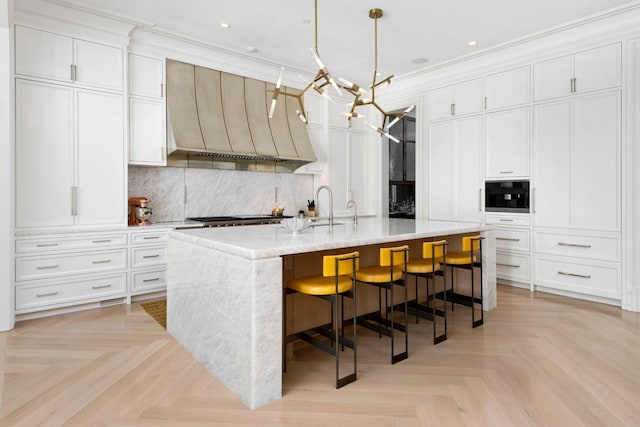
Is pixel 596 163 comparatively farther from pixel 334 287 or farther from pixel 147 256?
pixel 147 256

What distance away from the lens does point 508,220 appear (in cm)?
470

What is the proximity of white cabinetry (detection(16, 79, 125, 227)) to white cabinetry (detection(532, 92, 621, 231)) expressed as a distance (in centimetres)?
455

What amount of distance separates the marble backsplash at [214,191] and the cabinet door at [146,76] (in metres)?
0.87

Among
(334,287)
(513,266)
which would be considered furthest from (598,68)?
(334,287)

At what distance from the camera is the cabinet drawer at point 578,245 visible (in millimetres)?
3887

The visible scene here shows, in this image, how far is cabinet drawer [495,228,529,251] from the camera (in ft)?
14.9

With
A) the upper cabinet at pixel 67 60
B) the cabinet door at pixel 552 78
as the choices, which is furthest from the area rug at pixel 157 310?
the cabinet door at pixel 552 78

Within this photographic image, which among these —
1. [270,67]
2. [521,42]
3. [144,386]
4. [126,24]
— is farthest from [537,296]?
[126,24]

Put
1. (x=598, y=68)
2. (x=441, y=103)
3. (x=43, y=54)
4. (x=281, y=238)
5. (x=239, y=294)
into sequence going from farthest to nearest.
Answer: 1. (x=441, y=103)
2. (x=598, y=68)
3. (x=43, y=54)
4. (x=281, y=238)
5. (x=239, y=294)

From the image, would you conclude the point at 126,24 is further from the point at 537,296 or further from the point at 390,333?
the point at 537,296

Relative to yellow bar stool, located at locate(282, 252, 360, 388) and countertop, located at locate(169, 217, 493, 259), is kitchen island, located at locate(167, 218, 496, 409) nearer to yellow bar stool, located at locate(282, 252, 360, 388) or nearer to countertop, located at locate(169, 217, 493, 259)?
countertop, located at locate(169, 217, 493, 259)

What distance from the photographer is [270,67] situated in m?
5.20

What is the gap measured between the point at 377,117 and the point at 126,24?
3.89 m

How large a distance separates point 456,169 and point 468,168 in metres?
0.17
